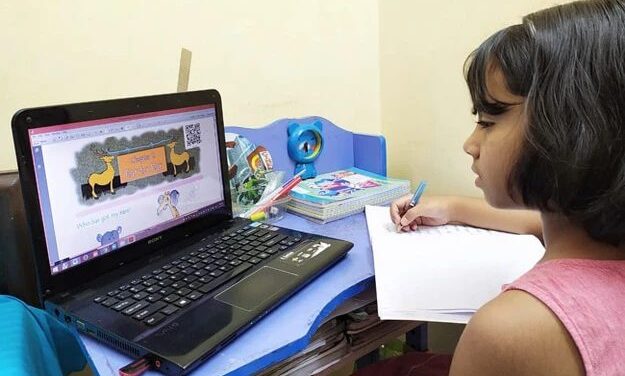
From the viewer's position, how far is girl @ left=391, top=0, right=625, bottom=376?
440 mm

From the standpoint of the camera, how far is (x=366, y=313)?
0.88 metres

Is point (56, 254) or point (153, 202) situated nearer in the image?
point (56, 254)

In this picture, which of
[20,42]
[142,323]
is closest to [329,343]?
[142,323]

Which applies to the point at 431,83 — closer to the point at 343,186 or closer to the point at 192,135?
the point at 343,186

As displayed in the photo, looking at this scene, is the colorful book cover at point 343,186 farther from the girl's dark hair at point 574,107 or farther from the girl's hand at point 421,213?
the girl's dark hair at point 574,107

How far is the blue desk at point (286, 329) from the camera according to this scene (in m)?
0.53

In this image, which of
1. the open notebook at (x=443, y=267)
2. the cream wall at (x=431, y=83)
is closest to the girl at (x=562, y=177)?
the open notebook at (x=443, y=267)

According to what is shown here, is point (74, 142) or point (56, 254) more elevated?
point (74, 142)

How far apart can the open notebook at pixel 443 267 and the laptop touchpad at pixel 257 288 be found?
13 cm

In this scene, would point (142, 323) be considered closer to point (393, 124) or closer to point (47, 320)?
point (47, 320)

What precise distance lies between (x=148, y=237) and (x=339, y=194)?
15.4 inches

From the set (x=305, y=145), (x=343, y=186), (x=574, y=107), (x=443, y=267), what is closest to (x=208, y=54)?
(x=305, y=145)

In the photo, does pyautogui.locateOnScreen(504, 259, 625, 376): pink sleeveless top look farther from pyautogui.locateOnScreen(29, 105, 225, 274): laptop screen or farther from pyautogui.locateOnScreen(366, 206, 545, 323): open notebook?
pyautogui.locateOnScreen(29, 105, 225, 274): laptop screen

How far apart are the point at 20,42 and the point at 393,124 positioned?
86 centimetres
